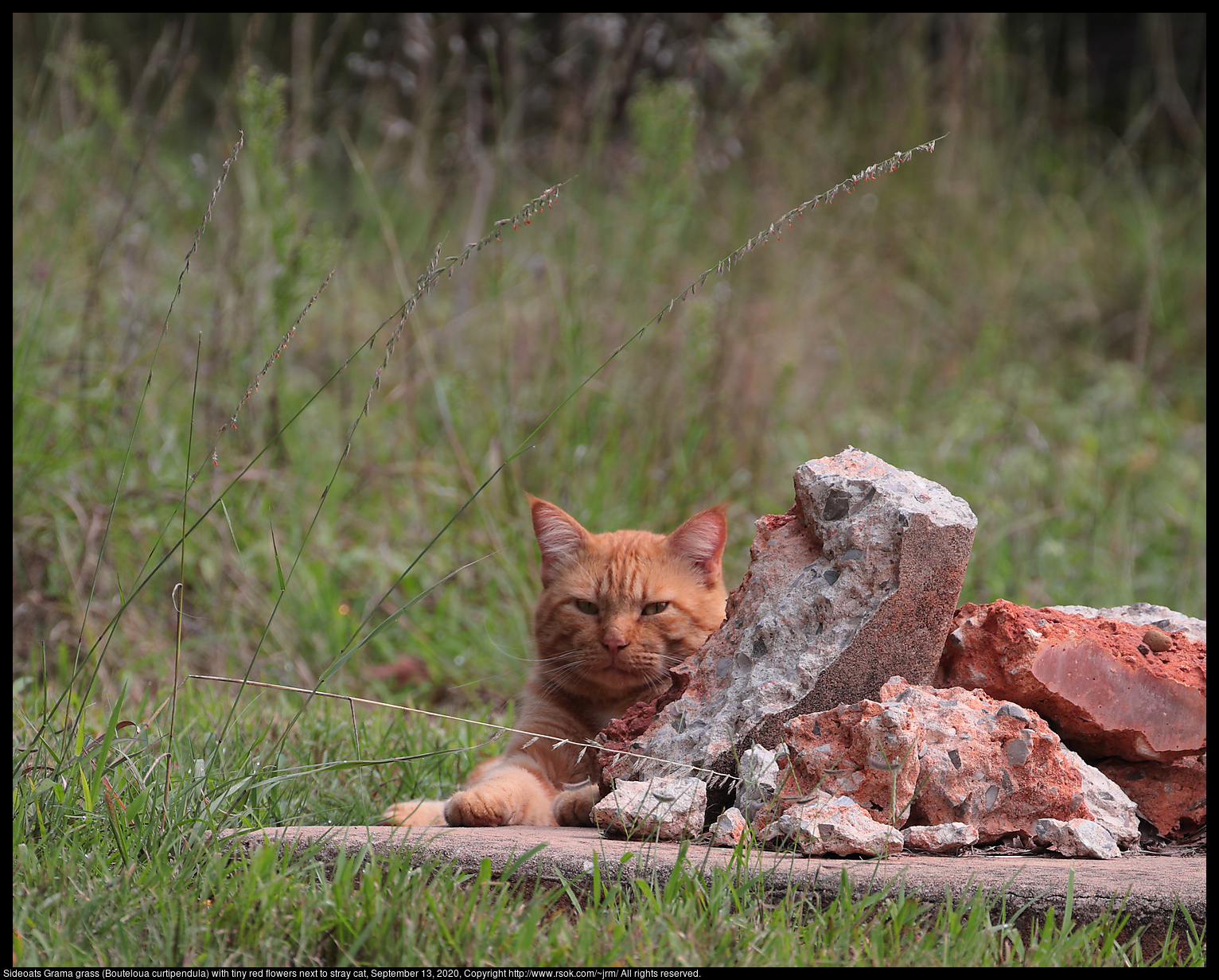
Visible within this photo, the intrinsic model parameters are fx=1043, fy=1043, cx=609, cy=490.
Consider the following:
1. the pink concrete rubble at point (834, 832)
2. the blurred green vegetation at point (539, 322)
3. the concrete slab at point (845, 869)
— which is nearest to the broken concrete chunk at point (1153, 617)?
the concrete slab at point (845, 869)

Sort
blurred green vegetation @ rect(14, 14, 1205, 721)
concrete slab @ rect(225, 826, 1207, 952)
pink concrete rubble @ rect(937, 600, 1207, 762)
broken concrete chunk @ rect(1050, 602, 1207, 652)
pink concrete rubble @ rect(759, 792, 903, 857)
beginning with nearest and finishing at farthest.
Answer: concrete slab @ rect(225, 826, 1207, 952) < pink concrete rubble @ rect(759, 792, 903, 857) < pink concrete rubble @ rect(937, 600, 1207, 762) < broken concrete chunk @ rect(1050, 602, 1207, 652) < blurred green vegetation @ rect(14, 14, 1205, 721)

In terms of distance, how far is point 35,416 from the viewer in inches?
147

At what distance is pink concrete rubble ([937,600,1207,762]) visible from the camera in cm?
194

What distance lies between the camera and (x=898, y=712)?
1.80 m

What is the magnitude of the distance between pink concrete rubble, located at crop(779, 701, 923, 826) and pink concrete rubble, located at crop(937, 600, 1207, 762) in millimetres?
287

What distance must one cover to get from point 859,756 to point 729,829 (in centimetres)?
26

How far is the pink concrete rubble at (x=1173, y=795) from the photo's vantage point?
1.98 meters

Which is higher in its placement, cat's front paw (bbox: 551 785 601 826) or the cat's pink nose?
the cat's pink nose

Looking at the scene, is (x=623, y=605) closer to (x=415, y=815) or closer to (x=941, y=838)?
(x=415, y=815)

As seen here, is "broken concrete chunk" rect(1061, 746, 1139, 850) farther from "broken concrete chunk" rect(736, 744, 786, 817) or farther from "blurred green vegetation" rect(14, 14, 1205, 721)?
"blurred green vegetation" rect(14, 14, 1205, 721)

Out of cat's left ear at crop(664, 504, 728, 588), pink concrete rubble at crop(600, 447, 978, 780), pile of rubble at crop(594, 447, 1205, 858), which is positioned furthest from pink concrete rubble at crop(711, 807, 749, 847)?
cat's left ear at crop(664, 504, 728, 588)

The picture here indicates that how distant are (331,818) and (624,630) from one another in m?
0.73

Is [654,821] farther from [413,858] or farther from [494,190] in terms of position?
[494,190]

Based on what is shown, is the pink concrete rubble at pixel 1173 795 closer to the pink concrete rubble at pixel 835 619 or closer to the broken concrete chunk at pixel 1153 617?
the broken concrete chunk at pixel 1153 617
